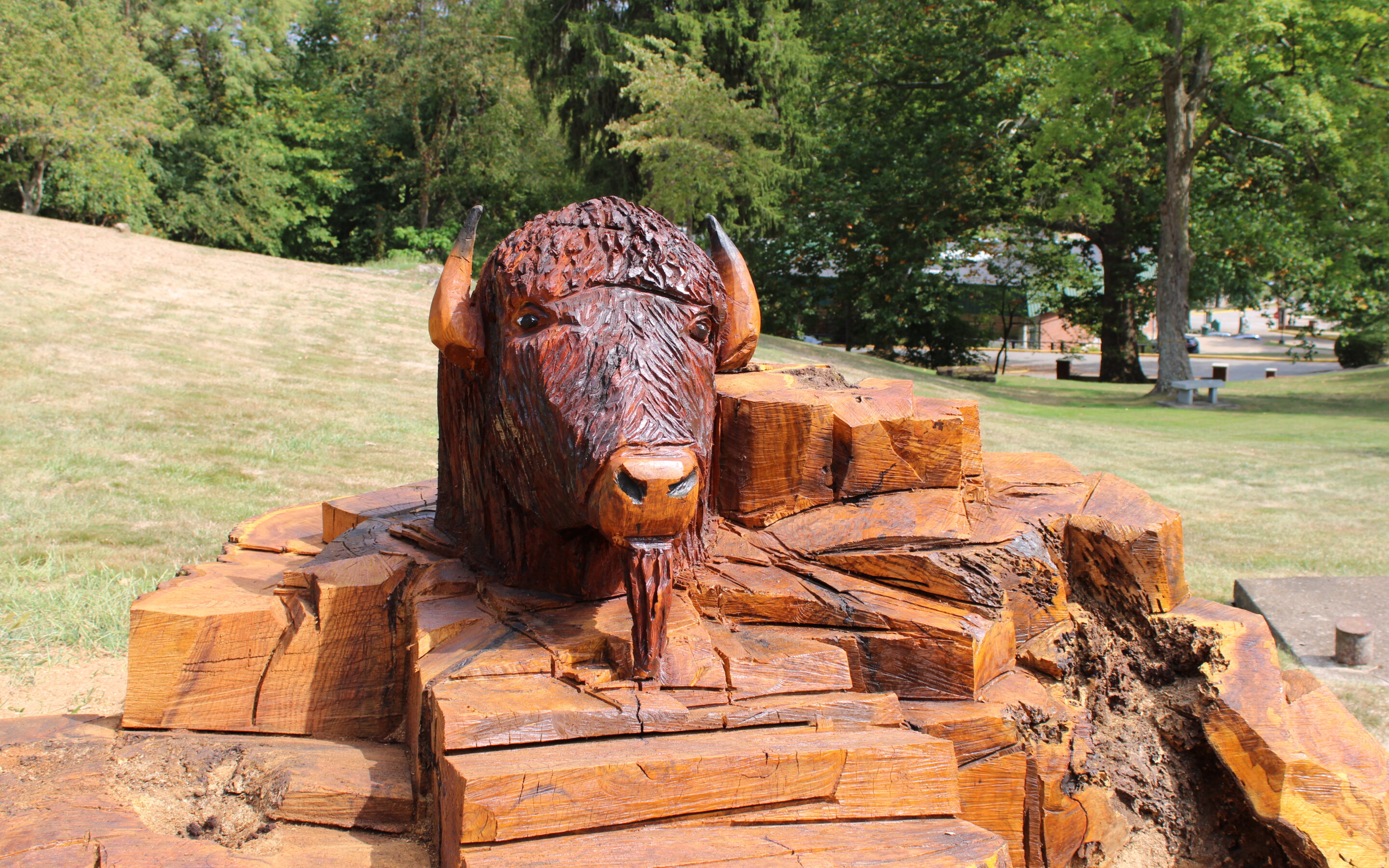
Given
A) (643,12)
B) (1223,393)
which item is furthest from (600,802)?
(643,12)

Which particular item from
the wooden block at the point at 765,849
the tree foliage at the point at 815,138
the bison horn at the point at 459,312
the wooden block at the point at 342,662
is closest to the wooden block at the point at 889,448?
the bison horn at the point at 459,312

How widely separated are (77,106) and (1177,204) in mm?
24817

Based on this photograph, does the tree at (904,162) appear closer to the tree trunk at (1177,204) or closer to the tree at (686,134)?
the tree at (686,134)

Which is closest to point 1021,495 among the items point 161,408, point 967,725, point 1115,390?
point 967,725

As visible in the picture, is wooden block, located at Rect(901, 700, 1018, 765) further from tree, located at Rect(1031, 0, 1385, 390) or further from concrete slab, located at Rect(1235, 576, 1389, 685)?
tree, located at Rect(1031, 0, 1385, 390)

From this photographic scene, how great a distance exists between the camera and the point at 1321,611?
5938mm

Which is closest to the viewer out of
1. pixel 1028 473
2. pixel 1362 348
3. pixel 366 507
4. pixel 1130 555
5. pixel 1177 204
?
pixel 1130 555

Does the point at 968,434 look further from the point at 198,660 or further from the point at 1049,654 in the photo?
the point at 198,660

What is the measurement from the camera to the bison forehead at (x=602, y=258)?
2432 mm

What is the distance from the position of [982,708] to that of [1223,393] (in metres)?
22.4

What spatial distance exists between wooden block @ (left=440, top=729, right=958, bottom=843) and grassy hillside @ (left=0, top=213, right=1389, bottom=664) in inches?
135

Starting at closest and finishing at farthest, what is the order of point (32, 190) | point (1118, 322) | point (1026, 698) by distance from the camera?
point (1026, 698)
point (32, 190)
point (1118, 322)

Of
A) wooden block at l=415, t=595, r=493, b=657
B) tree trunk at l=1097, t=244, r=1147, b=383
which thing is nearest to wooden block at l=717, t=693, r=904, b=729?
wooden block at l=415, t=595, r=493, b=657

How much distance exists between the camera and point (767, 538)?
289 cm
